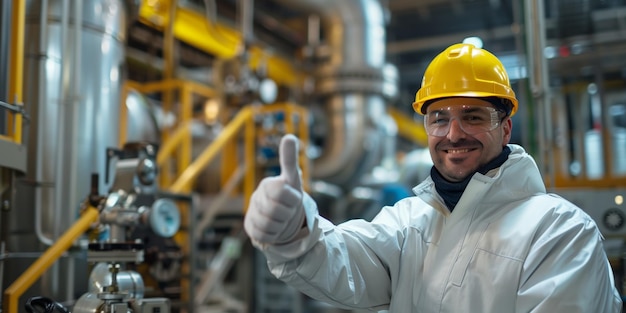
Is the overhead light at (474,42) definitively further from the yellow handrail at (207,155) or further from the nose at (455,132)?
the yellow handrail at (207,155)

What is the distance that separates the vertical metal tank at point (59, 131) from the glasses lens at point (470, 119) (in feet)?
6.42

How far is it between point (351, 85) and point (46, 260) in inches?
146

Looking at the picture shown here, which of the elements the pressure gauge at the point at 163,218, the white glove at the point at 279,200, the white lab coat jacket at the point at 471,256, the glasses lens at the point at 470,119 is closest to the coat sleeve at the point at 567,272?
the white lab coat jacket at the point at 471,256

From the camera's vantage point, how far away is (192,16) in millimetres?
5625

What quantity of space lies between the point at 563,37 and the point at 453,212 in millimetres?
3214

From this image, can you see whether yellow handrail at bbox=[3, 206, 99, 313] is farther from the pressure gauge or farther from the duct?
the duct

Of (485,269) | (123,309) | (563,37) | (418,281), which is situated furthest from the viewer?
(563,37)

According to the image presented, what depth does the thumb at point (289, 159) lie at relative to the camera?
4.45ft

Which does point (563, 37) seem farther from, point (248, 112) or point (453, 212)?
point (453, 212)

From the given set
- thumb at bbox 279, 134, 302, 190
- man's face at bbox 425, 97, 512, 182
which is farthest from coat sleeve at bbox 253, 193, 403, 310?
man's face at bbox 425, 97, 512, 182

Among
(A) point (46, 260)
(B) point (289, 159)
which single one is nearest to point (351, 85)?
(A) point (46, 260)

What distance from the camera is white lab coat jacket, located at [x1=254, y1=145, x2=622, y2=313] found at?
1.60 m

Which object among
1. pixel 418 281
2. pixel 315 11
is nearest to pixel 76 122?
pixel 418 281

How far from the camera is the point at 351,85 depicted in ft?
19.7
